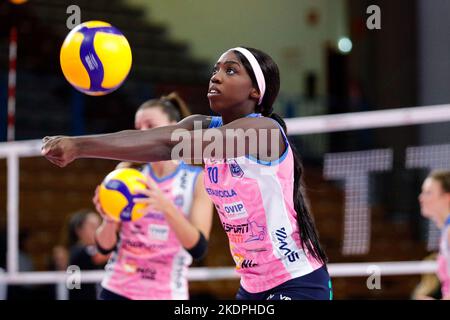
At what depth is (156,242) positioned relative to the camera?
12.1 feet

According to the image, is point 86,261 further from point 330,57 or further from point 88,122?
point 330,57

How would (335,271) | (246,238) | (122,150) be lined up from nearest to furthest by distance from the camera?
(122,150), (246,238), (335,271)

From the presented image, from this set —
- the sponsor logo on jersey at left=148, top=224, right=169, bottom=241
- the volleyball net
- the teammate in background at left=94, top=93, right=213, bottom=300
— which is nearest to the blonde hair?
the volleyball net

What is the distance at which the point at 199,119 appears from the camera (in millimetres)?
2910

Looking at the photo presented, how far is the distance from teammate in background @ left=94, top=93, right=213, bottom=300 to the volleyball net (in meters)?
1.73

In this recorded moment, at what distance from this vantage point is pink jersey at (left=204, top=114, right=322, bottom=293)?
270 cm

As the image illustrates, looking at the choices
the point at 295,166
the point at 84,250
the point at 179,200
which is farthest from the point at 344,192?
the point at 295,166

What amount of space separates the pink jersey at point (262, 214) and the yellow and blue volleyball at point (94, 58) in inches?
22.3

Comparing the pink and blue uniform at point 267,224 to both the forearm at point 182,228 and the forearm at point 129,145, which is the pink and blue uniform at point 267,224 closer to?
the forearm at point 129,145

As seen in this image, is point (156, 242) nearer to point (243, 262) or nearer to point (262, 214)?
point (243, 262)

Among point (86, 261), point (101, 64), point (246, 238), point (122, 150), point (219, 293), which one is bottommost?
point (219, 293)

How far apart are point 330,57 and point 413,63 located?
1.49 m

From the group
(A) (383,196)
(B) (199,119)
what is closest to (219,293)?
(A) (383,196)

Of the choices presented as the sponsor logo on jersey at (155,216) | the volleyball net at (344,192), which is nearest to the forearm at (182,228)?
the sponsor logo on jersey at (155,216)
